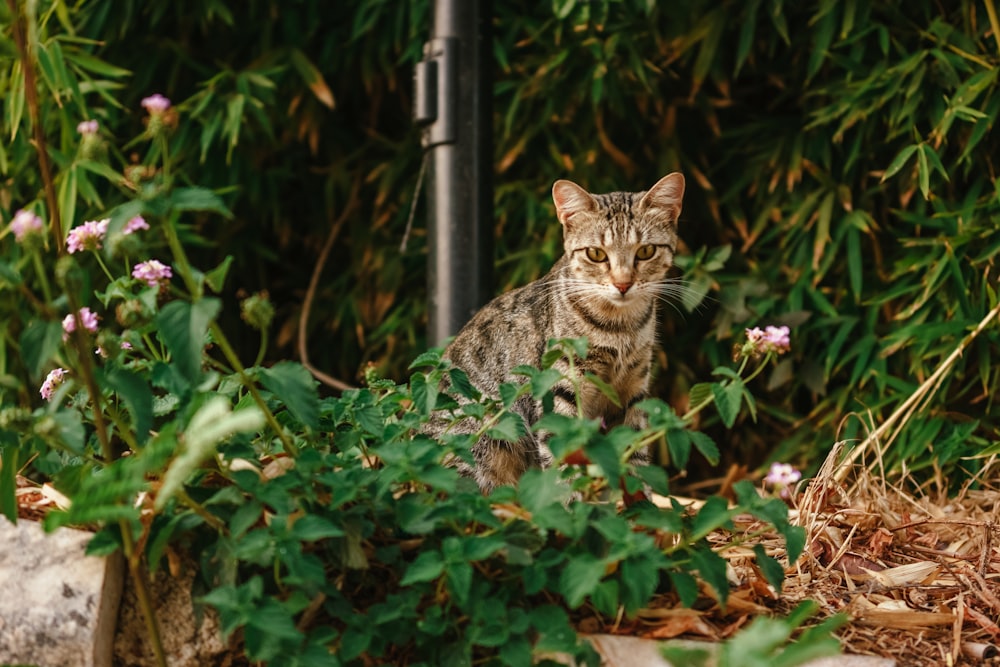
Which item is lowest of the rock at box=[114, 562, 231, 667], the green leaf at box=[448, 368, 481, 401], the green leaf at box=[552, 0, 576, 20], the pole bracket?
the rock at box=[114, 562, 231, 667]

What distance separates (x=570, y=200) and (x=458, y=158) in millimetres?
509

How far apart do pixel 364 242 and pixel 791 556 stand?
2.79 meters

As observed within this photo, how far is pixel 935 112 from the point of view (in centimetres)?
324

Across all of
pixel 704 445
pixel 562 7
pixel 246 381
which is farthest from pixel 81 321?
pixel 562 7

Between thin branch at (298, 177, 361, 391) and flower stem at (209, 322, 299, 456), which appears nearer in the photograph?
flower stem at (209, 322, 299, 456)

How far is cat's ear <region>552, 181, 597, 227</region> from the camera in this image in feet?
9.04

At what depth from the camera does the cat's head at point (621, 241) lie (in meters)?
2.63

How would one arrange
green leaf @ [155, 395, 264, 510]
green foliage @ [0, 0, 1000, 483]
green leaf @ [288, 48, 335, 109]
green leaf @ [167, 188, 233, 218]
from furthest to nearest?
green leaf @ [288, 48, 335, 109]
green foliage @ [0, 0, 1000, 483]
green leaf @ [167, 188, 233, 218]
green leaf @ [155, 395, 264, 510]

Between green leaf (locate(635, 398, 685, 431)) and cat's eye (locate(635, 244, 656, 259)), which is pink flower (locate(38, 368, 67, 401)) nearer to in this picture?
green leaf (locate(635, 398, 685, 431))

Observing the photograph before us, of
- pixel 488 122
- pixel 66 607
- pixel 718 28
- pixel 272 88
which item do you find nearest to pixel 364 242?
pixel 272 88

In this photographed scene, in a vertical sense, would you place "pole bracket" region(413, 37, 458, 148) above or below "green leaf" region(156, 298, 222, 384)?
above

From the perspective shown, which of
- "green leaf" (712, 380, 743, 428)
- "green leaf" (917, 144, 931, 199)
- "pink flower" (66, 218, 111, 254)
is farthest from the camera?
"green leaf" (917, 144, 931, 199)

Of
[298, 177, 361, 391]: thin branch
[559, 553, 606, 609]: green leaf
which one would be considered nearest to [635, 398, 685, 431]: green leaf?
[559, 553, 606, 609]: green leaf

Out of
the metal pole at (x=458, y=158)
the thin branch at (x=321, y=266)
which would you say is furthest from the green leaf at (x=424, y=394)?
the thin branch at (x=321, y=266)
